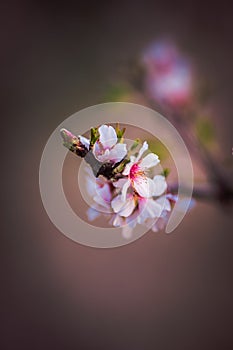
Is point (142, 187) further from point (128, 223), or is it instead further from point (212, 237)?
point (212, 237)

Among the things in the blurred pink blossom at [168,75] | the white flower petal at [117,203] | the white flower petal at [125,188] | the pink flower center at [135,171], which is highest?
the blurred pink blossom at [168,75]

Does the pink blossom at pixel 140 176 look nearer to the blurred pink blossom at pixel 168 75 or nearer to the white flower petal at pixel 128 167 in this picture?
the white flower petal at pixel 128 167

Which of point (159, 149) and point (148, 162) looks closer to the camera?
point (148, 162)

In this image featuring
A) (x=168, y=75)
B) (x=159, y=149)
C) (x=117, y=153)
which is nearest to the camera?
(x=117, y=153)

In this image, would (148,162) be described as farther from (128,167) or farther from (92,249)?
(92,249)

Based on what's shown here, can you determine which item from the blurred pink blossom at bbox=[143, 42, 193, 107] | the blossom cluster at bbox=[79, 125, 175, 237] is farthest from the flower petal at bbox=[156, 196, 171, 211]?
the blurred pink blossom at bbox=[143, 42, 193, 107]

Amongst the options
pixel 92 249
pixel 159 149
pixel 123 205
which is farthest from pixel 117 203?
pixel 92 249

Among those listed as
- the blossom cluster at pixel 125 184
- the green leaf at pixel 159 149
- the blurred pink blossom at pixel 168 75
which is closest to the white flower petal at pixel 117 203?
the blossom cluster at pixel 125 184
